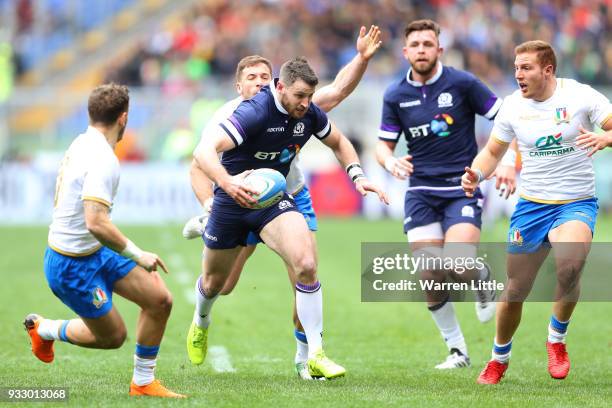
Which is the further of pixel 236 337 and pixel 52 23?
pixel 52 23

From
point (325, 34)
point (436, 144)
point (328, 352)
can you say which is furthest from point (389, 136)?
point (325, 34)

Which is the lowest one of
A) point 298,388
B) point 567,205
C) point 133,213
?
point 133,213

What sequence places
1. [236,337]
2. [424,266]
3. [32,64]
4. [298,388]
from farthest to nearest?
[32,64], [236,337], [424,266], [298,388]

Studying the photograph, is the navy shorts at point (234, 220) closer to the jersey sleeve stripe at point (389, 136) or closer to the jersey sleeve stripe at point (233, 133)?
the jersey sleeve stripe at point (233, 133)

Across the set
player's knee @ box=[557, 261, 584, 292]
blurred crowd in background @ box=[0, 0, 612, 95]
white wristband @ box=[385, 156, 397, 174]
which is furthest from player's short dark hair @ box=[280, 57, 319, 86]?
blurred crowd in background @ box=[0, 0, 612, 95]

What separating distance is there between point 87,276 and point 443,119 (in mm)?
3891

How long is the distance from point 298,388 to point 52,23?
25.9 meters

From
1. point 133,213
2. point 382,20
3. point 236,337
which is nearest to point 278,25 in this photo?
point 382,20

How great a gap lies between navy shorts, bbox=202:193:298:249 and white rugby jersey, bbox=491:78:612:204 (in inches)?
71.3

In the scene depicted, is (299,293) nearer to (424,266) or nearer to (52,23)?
(424,266)

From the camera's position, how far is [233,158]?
8.62 metres

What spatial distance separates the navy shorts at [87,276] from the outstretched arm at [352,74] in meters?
2.79

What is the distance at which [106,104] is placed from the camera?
24.1 ft

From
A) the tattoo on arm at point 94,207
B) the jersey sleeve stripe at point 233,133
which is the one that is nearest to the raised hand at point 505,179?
the jersey sleeve stripe at point 233,133
